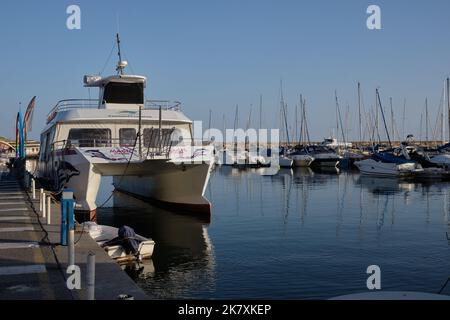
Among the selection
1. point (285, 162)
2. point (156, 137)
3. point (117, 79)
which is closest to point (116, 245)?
point (156, 137)

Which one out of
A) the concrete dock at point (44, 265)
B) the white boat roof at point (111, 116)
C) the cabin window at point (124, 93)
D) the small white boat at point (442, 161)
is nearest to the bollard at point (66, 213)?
the concrete dock at point (44, 265)

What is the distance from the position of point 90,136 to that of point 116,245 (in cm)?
988

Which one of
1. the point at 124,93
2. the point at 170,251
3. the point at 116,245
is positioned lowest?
the point at 170,251

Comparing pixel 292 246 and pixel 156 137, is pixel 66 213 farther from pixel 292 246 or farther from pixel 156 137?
pixel 156 137

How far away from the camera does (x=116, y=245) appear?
13.2m

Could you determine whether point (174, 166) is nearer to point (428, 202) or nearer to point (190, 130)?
point (190, 130)

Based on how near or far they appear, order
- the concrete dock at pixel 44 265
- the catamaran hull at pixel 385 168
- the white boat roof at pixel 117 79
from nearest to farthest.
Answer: the concrete dock at pixel 44 265, the white boat roof at pixel 117 79, the catamaran hull at pixel 385 168

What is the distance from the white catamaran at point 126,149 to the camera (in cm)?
1934

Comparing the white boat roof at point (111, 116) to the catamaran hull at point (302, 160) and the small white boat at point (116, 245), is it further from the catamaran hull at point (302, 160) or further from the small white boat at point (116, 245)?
the catamaran hull at point (302, 160)

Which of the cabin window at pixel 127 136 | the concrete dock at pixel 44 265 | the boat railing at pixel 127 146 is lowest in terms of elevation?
the concrete dock at pixel 44 265

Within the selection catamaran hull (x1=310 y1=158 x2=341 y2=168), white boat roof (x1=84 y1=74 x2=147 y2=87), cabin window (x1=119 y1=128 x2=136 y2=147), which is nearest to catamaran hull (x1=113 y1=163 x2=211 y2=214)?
cabin window (x1=119 y1=128 x2=136 y2=147)

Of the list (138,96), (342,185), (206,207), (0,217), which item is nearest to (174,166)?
(206,207)
